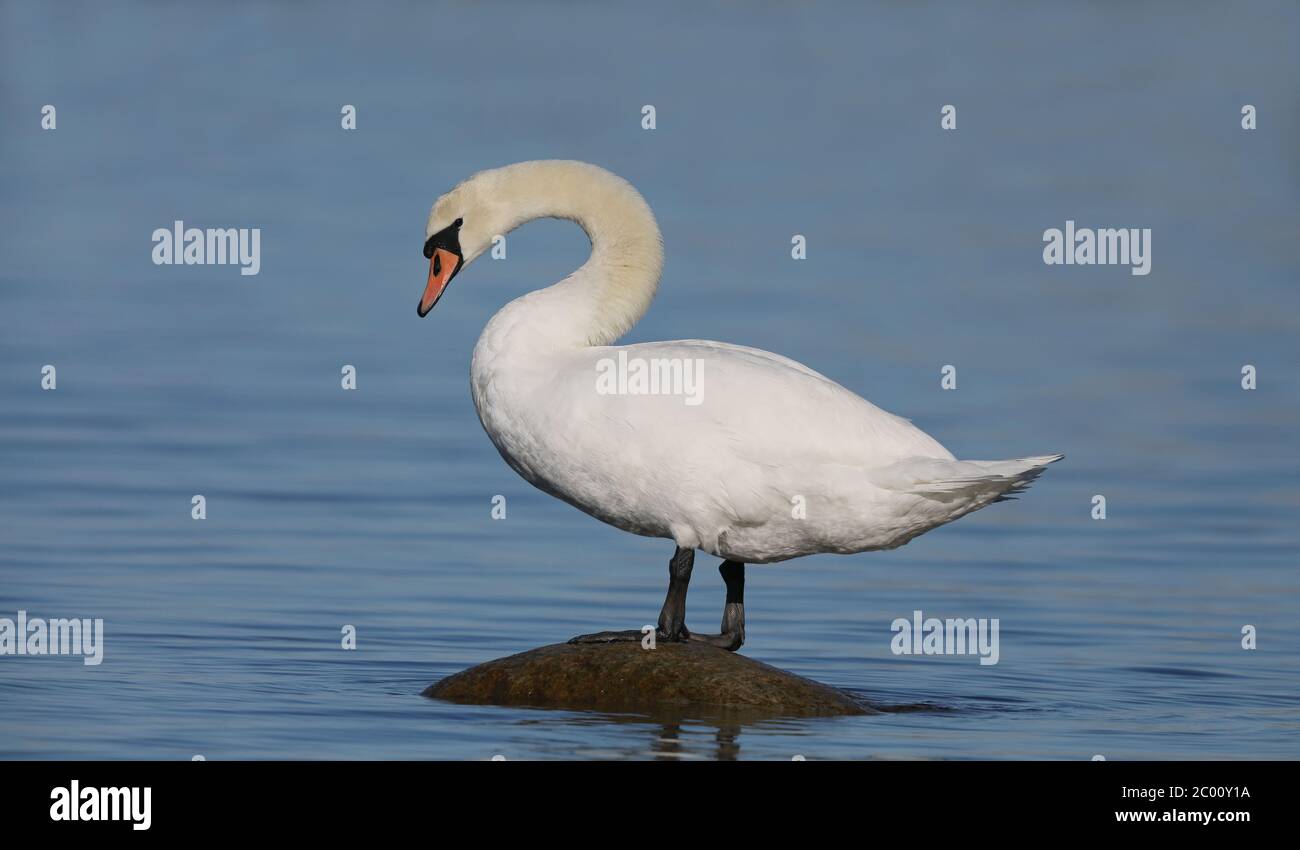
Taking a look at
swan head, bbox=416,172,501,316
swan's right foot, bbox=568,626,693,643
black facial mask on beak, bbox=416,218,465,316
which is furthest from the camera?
black facial mask on beak, bbox=416,218,465,316

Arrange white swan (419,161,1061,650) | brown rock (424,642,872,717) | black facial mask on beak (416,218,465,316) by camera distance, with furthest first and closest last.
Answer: black facial mask on beak (416,218,465,316) → brown rock (424,642,872,717) → white swan (419,161,1061,650)

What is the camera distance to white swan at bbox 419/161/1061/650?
10.4 m

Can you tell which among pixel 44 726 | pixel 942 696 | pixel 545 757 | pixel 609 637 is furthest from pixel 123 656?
pixel 942 696

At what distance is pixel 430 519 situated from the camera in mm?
16641

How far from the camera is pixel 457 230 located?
38.6ft

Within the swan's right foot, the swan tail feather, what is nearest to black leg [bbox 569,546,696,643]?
the swan's right foot

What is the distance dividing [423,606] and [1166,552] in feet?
18.7

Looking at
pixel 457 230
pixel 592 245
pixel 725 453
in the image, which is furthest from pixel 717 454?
pixel 457 230

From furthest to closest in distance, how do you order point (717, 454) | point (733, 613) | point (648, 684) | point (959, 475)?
point (733, 613) < point (648, 684) < point (717, 454) < point (959, 475)

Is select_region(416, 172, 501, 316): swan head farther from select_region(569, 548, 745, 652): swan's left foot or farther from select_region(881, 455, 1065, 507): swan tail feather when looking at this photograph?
select_region(881, 455, 1065, 507): swan tail feather

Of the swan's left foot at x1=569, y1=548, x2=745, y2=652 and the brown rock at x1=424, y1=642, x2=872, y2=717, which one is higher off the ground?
the swan's left foot at x1=569, y1=548, x2=745, y2=652

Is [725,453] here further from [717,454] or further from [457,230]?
[457,230]

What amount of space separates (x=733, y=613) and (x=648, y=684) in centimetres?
77

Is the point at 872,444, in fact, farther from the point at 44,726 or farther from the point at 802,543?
the point at 44,726
